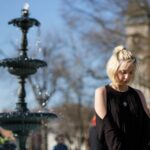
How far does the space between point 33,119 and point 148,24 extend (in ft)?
83.3

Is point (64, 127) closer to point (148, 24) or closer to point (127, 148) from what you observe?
point (148, 24)

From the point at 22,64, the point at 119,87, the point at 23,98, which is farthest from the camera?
the point at 23,98

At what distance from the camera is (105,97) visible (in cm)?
444

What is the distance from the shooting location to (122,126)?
4.34 meters

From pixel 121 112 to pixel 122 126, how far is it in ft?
0.35

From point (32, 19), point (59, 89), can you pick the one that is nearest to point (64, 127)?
point (59, 89)

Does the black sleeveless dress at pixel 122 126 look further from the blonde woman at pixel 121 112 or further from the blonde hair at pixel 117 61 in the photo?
the blonde hair at pixel 117 61

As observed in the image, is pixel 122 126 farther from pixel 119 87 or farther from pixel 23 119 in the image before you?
pixel 23 119

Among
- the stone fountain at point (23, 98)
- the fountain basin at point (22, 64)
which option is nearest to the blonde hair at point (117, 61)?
the stone fountain at point (23, 98)

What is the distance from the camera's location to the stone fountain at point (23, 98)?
42.0 feet

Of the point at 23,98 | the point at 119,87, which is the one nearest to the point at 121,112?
the point at 119,87

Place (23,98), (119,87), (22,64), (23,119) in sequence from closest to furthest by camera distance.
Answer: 1. (119,87)
2. (23,119)
3. (22,64)
4. (23,98)

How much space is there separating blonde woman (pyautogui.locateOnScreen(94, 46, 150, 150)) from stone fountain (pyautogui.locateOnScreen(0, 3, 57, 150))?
26.2ft

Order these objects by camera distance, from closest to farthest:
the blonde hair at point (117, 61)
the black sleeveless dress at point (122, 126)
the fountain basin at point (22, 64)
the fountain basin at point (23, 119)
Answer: the black sleeveless dress at point (122, 126)
the blonde hair at point (117, 61)
the fountain basin at point (23, 119)
the fountain basin at point (22, 64)
